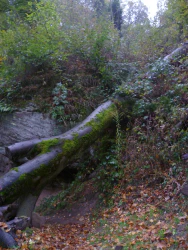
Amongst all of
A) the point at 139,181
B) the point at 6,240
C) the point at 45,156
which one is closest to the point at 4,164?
the point at 45,156

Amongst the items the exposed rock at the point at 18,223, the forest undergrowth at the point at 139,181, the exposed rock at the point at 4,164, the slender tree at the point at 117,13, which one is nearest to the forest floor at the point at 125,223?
the forest undergrowth at the point at 139,181

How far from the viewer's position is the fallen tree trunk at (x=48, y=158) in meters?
6.48

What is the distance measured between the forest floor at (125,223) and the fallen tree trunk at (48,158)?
0.94m

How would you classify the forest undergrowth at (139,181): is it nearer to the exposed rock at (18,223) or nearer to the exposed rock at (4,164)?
the exposed rock at (18,223)

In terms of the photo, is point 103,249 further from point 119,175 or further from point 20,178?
point 119,175

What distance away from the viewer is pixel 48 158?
23.7 feet

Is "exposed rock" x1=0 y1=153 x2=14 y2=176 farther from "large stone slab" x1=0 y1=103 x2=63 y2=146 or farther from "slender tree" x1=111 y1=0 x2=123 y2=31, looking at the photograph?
"slender tree" x1=111 y1=0 x2=123 y2=31

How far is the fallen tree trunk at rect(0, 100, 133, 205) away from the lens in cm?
648

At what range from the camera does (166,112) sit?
8344mm

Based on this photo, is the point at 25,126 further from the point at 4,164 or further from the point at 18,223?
the point at 18,223

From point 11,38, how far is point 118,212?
284 inches

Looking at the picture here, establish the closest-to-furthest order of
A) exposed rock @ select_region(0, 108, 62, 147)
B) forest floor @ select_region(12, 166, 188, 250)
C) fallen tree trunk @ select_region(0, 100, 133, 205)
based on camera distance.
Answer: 1. forest floor @ select_region(12, 166, 188, 250)
2. fallen tree trunk @ select_region(0, 100, 133, 205)
3. exposed rock @ select_region(0, 108, 62, 147)

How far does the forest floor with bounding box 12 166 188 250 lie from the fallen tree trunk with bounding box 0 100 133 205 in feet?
3.09

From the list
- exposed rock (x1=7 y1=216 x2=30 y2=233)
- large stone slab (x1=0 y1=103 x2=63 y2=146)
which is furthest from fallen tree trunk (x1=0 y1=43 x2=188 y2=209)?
large stone slab (x1=0 y1=103 x2=63 y2=146)
